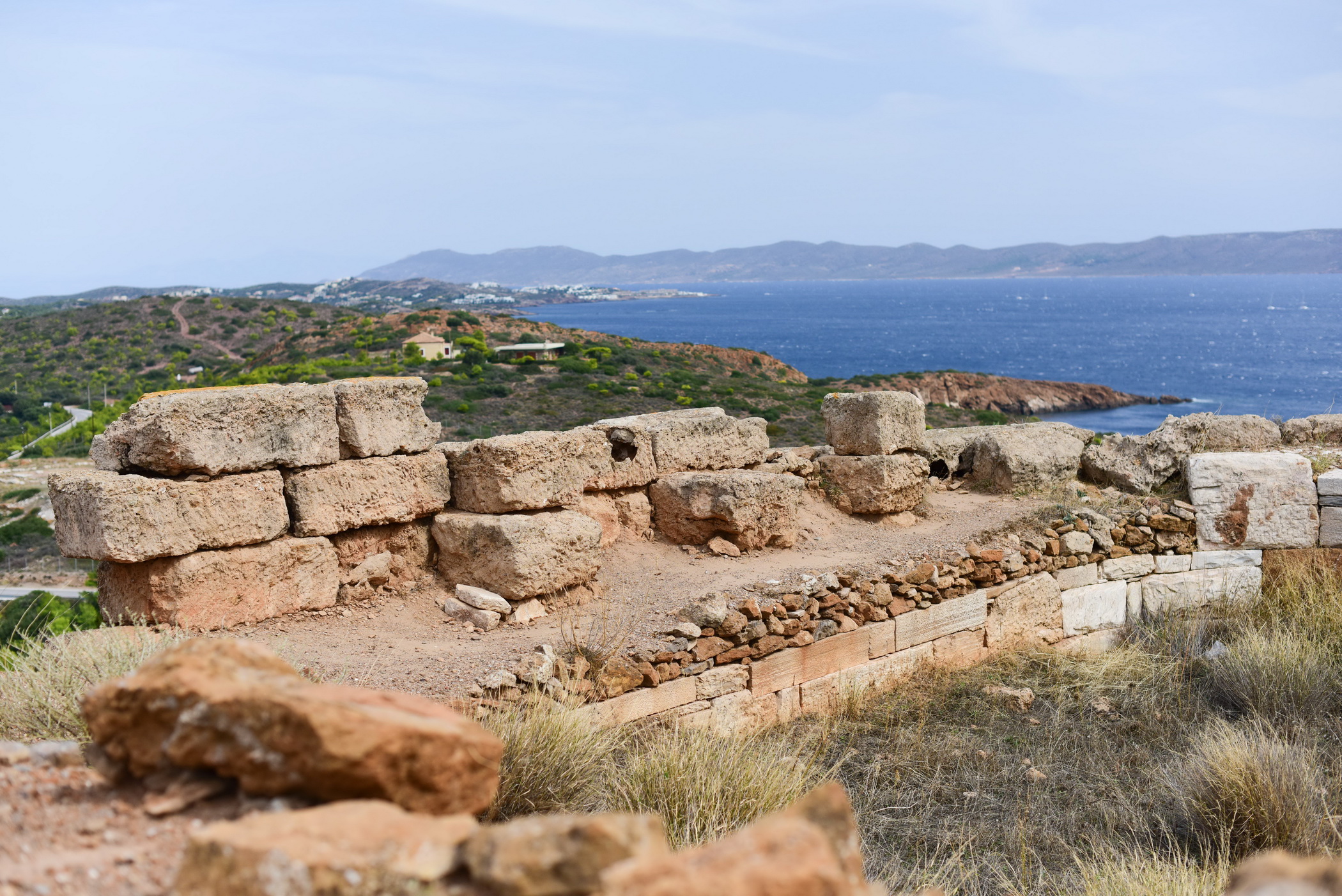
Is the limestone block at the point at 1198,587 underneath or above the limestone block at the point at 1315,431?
underneath

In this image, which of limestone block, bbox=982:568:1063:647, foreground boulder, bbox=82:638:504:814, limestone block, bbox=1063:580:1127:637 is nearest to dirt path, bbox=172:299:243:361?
limestone block, bbox=982:568:1063:647

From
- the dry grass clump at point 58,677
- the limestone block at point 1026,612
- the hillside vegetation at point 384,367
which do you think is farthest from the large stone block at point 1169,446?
the hillside vegetation at point 384,367

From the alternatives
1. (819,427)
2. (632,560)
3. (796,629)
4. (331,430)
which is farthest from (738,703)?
(819,427)

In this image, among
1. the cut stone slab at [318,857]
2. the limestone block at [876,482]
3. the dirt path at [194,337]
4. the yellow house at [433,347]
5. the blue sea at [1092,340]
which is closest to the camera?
the cut stone slab at [318,857]

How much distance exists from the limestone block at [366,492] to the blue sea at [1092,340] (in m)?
20.9

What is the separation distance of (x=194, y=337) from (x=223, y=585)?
56.6m

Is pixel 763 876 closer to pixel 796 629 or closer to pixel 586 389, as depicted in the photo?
pixel 796 629

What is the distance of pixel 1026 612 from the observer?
26.8 ft

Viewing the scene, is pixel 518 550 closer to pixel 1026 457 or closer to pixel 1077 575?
pixel 1077 575

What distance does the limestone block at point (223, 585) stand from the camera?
5.71 m

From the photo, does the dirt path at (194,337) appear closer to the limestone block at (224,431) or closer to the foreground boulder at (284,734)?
the limestone block at (224,431)

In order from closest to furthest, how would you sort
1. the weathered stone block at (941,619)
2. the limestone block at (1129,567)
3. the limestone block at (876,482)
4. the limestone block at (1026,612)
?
1. the weathered stone block at (941,619)
2. the limestone block at (1026,612)
3. the limestone block at (1129,567)
4. the limestone block at (876,482)

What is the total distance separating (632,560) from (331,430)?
2681 mm

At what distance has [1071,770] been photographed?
5.97 meters
